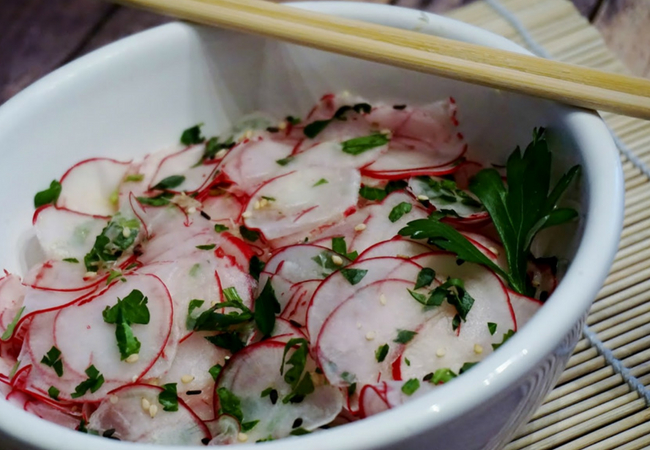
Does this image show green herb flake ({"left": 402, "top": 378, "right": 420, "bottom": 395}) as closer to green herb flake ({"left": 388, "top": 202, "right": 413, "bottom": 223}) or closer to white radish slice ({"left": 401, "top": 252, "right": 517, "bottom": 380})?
white radish slice ({"left": 401, "top": 252, "right": 517, "bottom": 380})

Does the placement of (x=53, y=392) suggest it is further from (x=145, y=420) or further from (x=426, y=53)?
(x=426, y=53)

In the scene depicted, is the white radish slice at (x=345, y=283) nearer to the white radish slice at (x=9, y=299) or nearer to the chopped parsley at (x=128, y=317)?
the chopped parsley at (x=128, y=317)

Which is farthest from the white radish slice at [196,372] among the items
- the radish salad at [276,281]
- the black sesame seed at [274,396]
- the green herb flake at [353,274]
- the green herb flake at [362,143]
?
the green herb flake at [362,143]

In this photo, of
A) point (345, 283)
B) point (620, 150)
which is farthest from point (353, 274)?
point (620, 150)

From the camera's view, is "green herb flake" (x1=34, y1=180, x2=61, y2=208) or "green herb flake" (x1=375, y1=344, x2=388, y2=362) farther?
"green herb flake" (x1=34, y1=180, x2=61, y2=208)

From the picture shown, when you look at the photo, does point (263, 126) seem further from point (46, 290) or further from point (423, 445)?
point (423, 445)

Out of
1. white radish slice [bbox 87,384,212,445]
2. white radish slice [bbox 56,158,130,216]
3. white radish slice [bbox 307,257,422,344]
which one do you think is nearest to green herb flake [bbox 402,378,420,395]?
white radish slice [bbox 307,257,422,344]
